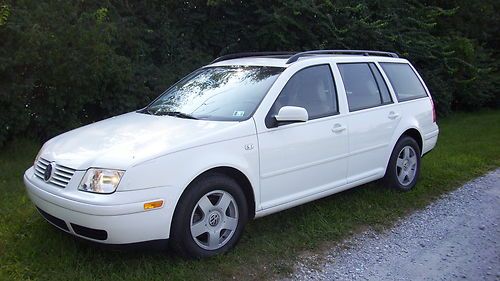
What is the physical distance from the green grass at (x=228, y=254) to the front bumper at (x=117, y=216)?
0.97ft

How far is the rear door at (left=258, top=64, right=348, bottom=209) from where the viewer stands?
14.6ft

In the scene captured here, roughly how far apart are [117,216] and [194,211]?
64cm

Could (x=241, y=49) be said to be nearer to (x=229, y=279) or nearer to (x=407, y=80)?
(x=407, y=80)

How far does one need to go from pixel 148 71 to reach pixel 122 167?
19.2 feet

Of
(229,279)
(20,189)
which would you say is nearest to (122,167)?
(229,279)

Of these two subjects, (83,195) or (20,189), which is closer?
(83,195)

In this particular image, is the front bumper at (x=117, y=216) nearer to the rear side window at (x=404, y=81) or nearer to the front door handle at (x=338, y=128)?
the front door handle at (x=338, y=128)

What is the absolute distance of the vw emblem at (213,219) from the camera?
13.3 ft

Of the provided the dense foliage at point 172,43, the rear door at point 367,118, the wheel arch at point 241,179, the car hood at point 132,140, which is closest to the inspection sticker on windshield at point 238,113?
the car hood at point 132,140

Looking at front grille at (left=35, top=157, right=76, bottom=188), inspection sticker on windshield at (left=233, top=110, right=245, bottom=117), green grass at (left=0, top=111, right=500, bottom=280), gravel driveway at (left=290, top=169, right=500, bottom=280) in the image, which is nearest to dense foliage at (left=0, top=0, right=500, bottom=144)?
green grass at (left=0, top=111, right=500, bottom=280)

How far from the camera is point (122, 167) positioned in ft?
11.9

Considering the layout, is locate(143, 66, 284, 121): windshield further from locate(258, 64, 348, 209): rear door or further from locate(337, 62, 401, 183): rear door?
locate(337, 62, 401, 183): rear door

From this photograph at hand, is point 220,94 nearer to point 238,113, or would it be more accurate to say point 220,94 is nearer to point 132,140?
point 238,113

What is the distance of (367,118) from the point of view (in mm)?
5430
